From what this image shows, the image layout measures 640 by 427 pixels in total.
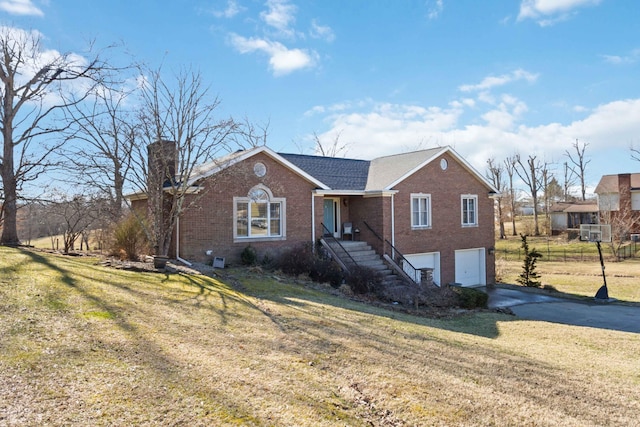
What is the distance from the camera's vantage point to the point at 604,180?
49.1 meters

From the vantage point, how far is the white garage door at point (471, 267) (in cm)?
2392

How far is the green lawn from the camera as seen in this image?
462 cm

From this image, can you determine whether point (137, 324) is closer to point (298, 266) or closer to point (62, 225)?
point (298, 266)

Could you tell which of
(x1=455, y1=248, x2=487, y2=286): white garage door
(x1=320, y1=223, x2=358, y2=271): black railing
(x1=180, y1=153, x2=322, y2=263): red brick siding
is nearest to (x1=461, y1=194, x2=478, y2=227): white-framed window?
(x1=455, y1=248, x2=487, y2=286): white garage door

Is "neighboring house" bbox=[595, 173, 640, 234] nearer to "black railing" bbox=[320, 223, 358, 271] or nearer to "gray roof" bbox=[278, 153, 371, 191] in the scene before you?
"gray roof" bbox=[278, 153, 371, 191]

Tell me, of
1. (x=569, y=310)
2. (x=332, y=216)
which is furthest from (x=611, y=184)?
(x=332, y=216)

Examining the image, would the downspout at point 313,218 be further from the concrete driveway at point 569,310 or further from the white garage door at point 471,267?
the white garage door at point 471,267

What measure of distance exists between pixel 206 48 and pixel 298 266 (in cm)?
Answer: 876

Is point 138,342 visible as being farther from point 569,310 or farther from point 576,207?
point 576,207

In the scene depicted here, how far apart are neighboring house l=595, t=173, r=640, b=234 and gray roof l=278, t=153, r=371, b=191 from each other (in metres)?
32.3

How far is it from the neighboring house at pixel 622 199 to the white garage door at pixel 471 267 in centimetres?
2619

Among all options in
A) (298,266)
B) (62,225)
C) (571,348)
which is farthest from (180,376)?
(62,225)

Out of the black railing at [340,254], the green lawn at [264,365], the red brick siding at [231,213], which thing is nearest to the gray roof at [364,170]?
the red brick siding at [231,213]

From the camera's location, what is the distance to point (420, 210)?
2203 centimetres
